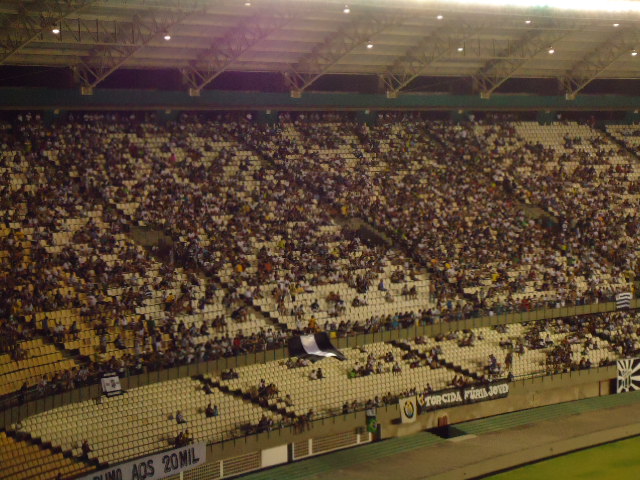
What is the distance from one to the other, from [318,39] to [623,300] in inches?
593

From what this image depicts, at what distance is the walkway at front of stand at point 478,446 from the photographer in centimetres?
2698

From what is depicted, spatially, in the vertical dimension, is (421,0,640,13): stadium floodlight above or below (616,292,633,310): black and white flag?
above

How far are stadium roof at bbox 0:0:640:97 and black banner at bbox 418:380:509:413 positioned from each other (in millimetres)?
12194

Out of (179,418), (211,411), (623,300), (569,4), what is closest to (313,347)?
(211,411)

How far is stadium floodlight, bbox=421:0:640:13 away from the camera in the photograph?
3027cm

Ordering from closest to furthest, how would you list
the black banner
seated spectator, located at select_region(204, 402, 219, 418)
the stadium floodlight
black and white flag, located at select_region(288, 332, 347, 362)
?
1. seated spectator, located at select_region(204, 402, 219, 418)
2. black and white flag, located at select_region(288, 332, 347, 362)
3. the stadium floodlight
4. the black banner

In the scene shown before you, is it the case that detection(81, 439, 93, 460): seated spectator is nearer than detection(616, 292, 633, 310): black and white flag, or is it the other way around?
detection(81, 439, 93, 460): seated spectator

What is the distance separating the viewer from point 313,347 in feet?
96.2

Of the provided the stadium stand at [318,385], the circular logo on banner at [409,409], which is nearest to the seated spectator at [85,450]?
the stadium stand at [318,385]

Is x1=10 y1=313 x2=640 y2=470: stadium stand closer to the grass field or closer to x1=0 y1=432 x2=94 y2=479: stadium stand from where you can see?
x1=0 y1=432 x2=94 y2=479: stadium stand

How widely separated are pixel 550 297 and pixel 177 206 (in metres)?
14.2

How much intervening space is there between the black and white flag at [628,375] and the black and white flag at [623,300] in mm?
2114

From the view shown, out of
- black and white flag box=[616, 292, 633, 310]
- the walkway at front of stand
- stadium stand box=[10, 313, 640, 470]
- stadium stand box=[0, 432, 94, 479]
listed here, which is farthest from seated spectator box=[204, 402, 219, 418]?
black and white flag box=[616, 292, 633, 310]

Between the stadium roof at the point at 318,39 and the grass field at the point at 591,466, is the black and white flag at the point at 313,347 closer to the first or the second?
the grass field at the point at 591,466
